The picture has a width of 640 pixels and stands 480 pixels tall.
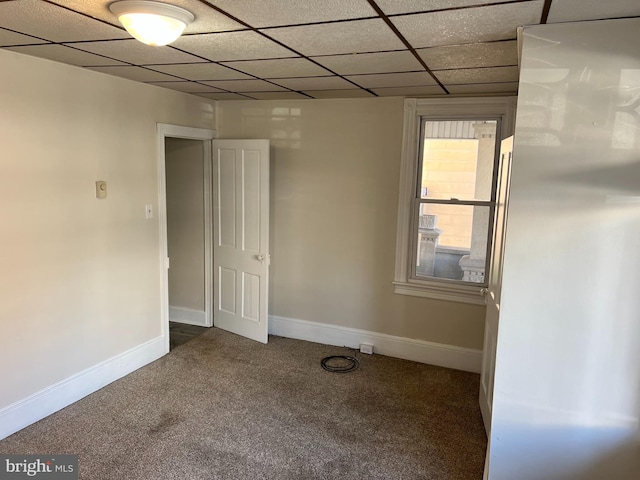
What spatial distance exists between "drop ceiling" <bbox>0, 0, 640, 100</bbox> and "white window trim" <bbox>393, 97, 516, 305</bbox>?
13cm

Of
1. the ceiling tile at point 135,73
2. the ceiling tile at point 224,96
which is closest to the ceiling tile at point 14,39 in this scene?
the ceiling tile at point 135,73

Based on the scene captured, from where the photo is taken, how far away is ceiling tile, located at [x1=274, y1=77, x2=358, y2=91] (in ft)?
10.4

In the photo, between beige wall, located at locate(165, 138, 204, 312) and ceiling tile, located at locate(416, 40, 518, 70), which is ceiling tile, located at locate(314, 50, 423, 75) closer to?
ceiling tile, located at locate(416, 40, 518, 70)

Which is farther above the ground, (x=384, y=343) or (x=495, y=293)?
(x=495, y=293)

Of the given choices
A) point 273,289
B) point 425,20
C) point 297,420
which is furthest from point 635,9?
point 273,289

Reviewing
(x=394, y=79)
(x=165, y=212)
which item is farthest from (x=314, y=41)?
(x=165, y=212)

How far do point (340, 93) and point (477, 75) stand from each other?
122 cm

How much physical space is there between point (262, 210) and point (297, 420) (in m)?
1.93

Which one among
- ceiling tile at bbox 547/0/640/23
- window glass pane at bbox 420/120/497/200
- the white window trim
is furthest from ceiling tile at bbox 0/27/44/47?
window glass pane at bbox 420/120/497/200

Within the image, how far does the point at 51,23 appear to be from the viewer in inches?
79.9

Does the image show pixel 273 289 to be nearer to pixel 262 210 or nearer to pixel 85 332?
pixel 262 210

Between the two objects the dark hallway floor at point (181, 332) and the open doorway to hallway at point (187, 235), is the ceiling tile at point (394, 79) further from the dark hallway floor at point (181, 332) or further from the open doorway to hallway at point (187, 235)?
the dark hallway floor at point (181, 332)

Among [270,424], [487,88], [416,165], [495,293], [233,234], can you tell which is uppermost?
[487,88]

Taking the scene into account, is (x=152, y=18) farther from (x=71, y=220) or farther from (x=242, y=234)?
(x=242, y=234)
